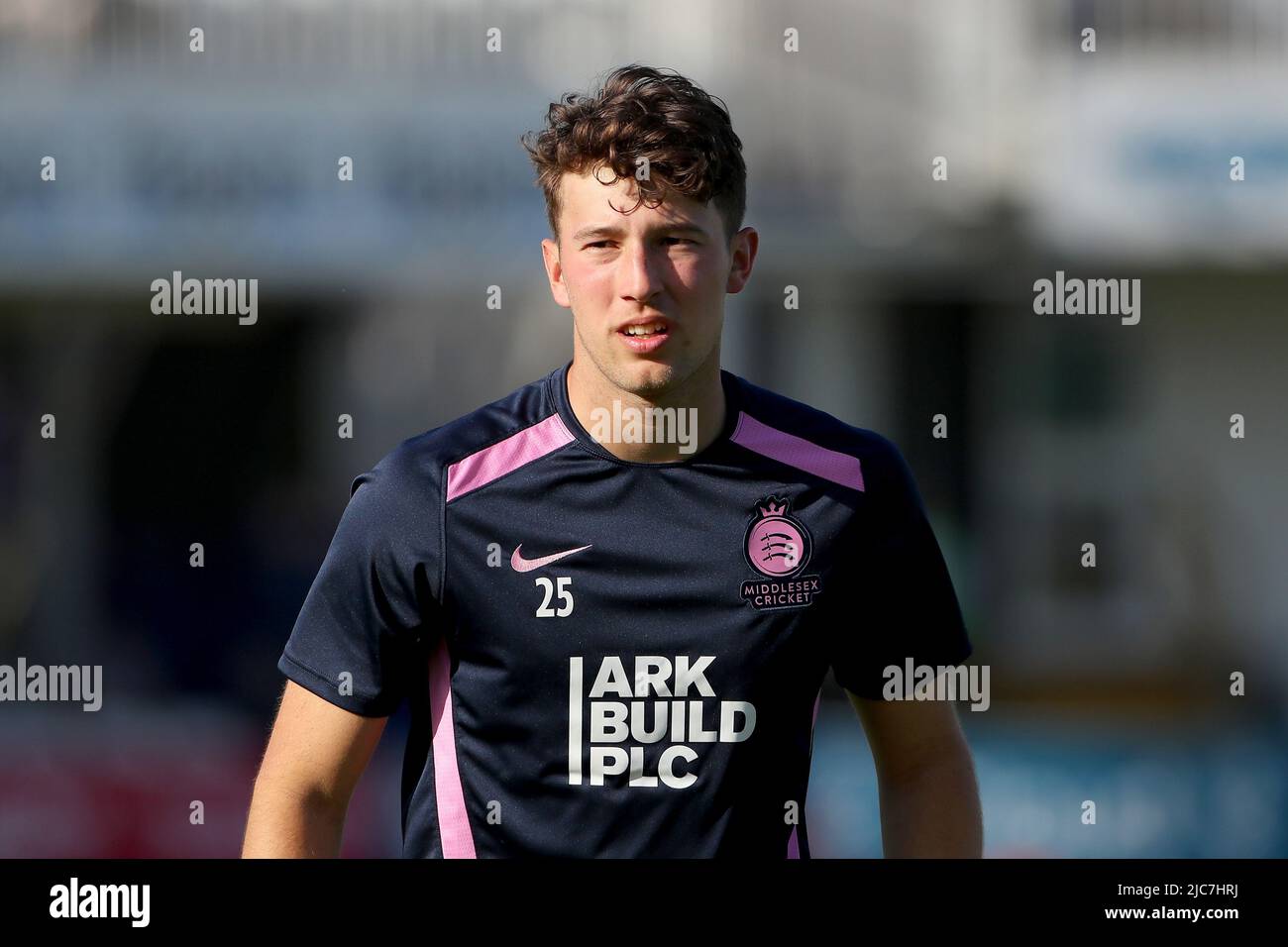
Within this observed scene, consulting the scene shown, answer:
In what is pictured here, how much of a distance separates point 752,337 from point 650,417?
22.6ft

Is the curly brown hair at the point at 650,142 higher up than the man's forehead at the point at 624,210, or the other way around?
the curly brown hair at the point at 650,142

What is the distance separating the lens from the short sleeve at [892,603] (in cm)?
260

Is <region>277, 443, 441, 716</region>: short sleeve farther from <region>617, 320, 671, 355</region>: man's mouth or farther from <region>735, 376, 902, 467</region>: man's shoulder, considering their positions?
<region>735, 376, 902, 467</region>: man's shoulder

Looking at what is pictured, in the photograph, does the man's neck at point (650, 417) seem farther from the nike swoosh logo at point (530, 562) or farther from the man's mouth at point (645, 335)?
the nike swoosh logo at point (530, 562)

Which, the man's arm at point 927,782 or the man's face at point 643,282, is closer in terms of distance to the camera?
the man's face at point 643,282

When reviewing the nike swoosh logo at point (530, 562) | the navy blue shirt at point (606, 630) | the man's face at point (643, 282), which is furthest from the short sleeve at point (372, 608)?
the man's face at point (643, 282)

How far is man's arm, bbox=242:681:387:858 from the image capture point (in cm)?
248

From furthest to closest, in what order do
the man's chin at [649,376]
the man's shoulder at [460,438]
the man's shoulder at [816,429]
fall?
the man's shoulder at [816,429] < the man's shoulder at [460,438] < the man's chin at [649,376]

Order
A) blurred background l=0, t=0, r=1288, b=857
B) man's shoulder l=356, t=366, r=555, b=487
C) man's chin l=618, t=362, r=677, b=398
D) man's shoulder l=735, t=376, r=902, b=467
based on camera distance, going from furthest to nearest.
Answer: blurred background l=0, t=0, r=1288, b=857 < man's shoulder l=735, t=376, r=902, b=467 < man's shoulder l=356, t=366, r=555, b=487 < man's chin l=618, t=362, r=677, b=398

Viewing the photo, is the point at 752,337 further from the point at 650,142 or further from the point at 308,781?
the point at 308,781

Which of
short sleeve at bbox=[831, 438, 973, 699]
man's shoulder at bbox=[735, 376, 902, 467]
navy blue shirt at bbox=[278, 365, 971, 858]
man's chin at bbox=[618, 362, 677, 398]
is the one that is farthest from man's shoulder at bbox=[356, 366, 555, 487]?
short sleeve at bbox=[831, 438, 973, 699]

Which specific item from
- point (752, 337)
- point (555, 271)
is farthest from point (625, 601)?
point (752, 337)

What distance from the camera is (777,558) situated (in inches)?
101

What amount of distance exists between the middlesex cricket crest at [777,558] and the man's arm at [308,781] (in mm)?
703
